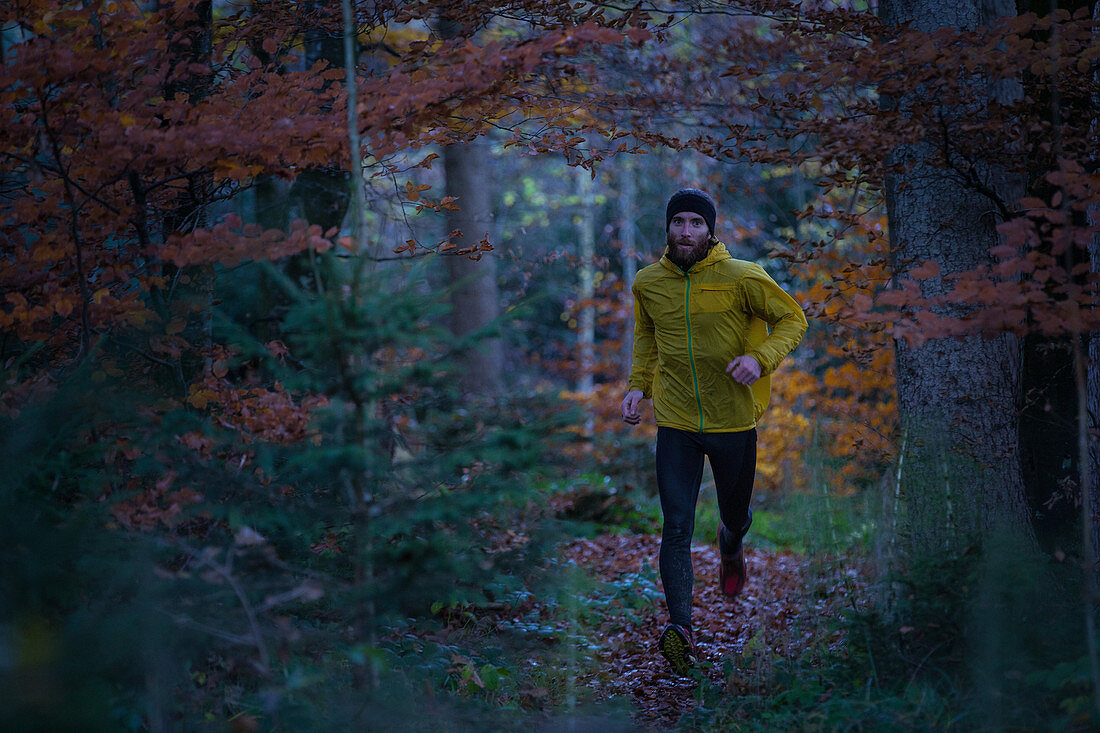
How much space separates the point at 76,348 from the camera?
4.18 meters

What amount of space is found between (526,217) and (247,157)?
1876 cm

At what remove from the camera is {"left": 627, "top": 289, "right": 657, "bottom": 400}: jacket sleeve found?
16.3 ft

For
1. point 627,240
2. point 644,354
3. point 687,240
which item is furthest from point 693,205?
point 627,240

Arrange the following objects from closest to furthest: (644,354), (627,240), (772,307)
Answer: (772,307), (644,354), (627,240)

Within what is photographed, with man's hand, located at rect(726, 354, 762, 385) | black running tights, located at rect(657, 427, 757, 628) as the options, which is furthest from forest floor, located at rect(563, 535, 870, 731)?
man's hand, located at rect(726, 354, 762, 385)

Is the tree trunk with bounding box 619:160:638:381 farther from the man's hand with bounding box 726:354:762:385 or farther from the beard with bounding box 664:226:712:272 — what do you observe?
the man's hand with bounding box 726:354:762:385

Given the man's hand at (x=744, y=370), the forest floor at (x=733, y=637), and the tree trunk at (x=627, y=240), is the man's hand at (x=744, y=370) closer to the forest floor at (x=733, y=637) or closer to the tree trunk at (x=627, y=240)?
the forest floor at (x=733, y=637)

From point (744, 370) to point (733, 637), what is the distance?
1.95 meters

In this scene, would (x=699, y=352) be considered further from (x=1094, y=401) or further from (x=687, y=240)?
(x=1094, y=401)

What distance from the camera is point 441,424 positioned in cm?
306

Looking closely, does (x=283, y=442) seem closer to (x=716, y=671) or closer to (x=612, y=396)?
(x=716, y=671)

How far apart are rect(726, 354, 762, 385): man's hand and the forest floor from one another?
1132 millimetres

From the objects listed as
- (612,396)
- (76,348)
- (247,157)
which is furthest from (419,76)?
(612,396)

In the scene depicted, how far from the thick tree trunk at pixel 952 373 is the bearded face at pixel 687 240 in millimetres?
1171
